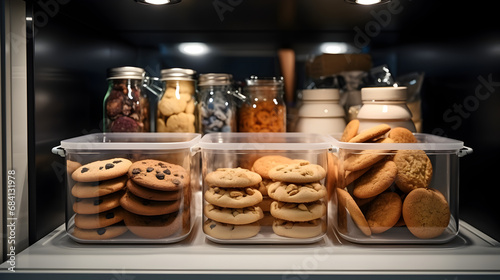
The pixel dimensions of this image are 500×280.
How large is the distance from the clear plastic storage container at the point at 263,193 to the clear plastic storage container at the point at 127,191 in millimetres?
55

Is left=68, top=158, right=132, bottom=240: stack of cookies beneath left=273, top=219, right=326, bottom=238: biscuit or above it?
above

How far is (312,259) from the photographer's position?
707 millimetres

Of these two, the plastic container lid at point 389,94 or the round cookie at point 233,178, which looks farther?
the plastic container lid at point 389,94

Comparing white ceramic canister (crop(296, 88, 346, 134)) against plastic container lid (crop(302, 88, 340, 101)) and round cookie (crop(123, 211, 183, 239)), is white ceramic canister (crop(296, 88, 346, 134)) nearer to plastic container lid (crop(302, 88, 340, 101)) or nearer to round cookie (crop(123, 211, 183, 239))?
plastic container lid (crop(302, 88, 340, 101))

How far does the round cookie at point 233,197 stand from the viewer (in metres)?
0.73

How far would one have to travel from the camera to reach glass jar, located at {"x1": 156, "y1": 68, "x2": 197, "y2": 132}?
1.01 meters

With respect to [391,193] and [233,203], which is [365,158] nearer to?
[391,193]

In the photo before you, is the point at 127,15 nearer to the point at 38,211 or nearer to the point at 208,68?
the point at 208,68

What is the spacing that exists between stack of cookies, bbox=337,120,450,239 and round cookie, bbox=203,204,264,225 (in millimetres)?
173

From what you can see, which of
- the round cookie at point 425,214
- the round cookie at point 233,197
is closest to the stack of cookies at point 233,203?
the round cookie at point 233,197

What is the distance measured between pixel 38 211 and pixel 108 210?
0.15 metres

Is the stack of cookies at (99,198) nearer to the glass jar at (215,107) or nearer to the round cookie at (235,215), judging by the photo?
the round cookie at (235,215)

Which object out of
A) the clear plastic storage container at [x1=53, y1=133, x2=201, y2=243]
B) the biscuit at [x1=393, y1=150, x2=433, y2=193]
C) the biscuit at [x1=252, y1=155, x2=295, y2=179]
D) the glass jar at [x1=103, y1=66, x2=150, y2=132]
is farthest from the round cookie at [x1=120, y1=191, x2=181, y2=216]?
the biscuit at [x1=393, y1=150, x2=433, y2=193]

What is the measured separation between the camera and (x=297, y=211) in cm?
74
